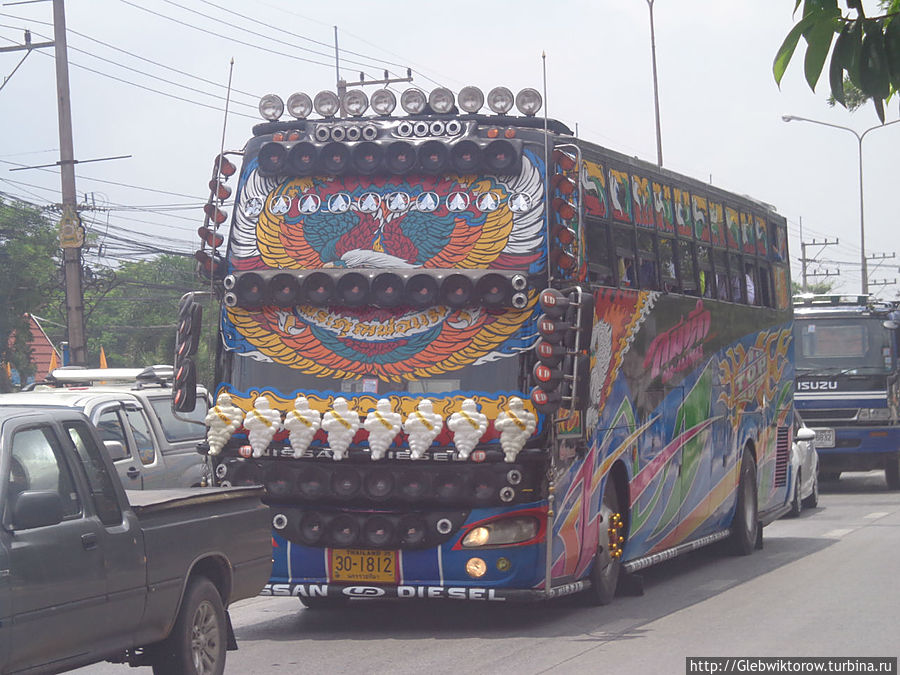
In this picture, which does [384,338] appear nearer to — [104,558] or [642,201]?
[642,201]

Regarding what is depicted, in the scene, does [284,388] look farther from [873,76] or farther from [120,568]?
[873,76]

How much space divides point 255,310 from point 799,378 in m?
17.7

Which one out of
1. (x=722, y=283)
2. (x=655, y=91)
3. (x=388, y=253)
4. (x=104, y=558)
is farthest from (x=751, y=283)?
(x=655, y=91)

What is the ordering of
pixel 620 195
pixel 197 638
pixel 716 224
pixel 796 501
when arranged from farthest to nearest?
pixel 796 501, pixel 716 224, pixel 620 195, pixel 197 638

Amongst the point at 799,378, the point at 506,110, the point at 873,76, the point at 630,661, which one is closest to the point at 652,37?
the point at 799,378

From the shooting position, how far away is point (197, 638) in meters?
8.55

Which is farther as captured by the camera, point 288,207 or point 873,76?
point 288,207

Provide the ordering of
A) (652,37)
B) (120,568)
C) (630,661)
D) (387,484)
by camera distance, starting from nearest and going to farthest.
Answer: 1. (120,568)
2. (630,661)
3. (387,484)
4. (652,37)

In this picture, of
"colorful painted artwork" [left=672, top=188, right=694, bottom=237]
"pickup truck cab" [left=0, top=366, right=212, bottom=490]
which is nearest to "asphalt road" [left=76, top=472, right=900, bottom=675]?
"pickup truck cab" [left=0, top=366, right=212, bottom=490]

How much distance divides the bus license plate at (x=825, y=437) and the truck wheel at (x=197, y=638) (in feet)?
64.1

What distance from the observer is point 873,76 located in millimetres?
4336

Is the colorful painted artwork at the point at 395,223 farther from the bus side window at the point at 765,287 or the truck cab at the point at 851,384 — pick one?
the truck cab at the point at 851,384

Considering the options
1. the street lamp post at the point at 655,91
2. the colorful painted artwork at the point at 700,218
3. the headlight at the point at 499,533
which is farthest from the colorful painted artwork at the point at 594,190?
the street lamp post at the point at 655,91

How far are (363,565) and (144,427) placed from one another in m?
6.02
